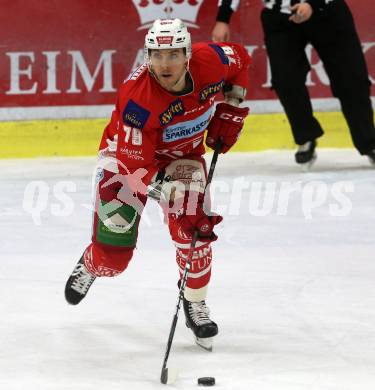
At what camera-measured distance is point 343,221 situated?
5707 millimetres

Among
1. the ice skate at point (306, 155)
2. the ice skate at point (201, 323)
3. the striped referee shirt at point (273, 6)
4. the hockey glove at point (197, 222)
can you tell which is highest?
the striped referee shirt at point (273, 6)

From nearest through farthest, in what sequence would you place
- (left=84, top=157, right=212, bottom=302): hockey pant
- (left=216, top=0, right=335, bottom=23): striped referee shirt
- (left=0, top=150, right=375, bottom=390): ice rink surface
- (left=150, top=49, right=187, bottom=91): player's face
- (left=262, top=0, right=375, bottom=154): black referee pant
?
1. (left=0, top=150, right=375, bottom=390): ice rink surface
2. (left=150, top=49, right=187, bottom=91): player's face
3. (left=84, top=157, right=212, bottom=302): hockey pant
4. (left=216, top=0, right=335, bottom=23): striped referee shirt
5. (left=262, top=0, right=375, bottom=154): black referee pant

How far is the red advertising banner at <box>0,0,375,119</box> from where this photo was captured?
282 inches

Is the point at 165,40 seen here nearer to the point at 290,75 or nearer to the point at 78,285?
the point at 78,285

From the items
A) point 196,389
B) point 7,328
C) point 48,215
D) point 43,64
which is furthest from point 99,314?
point 43,64

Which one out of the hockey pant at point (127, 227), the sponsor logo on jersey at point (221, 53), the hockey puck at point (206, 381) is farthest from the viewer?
the sponsor logo on jersey at point (221, 53)

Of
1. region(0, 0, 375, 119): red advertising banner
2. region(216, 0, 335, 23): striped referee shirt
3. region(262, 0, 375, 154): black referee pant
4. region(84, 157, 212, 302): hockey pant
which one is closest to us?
region(84, 157, 212, 302): hockey pant

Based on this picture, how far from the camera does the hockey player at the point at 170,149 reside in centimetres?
369

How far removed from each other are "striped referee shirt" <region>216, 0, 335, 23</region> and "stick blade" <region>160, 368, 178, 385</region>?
3.58 m

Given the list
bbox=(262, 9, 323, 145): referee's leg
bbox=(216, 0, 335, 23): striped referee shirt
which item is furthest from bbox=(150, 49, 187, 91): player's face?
bbox=(262, 9, 323, 145): referee's leg

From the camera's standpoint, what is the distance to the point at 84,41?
7.22 metres

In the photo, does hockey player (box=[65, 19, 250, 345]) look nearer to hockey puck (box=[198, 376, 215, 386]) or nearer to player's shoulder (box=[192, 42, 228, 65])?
player's shoulder (box=[192, 42, 228, 65])

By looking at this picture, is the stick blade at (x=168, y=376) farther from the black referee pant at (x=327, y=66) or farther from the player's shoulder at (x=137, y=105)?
the black referee pant at (x=327, y=66)

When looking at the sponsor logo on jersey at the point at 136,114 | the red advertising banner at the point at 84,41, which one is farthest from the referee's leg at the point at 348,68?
the sponsor logo on jersey at the point at 136,114
